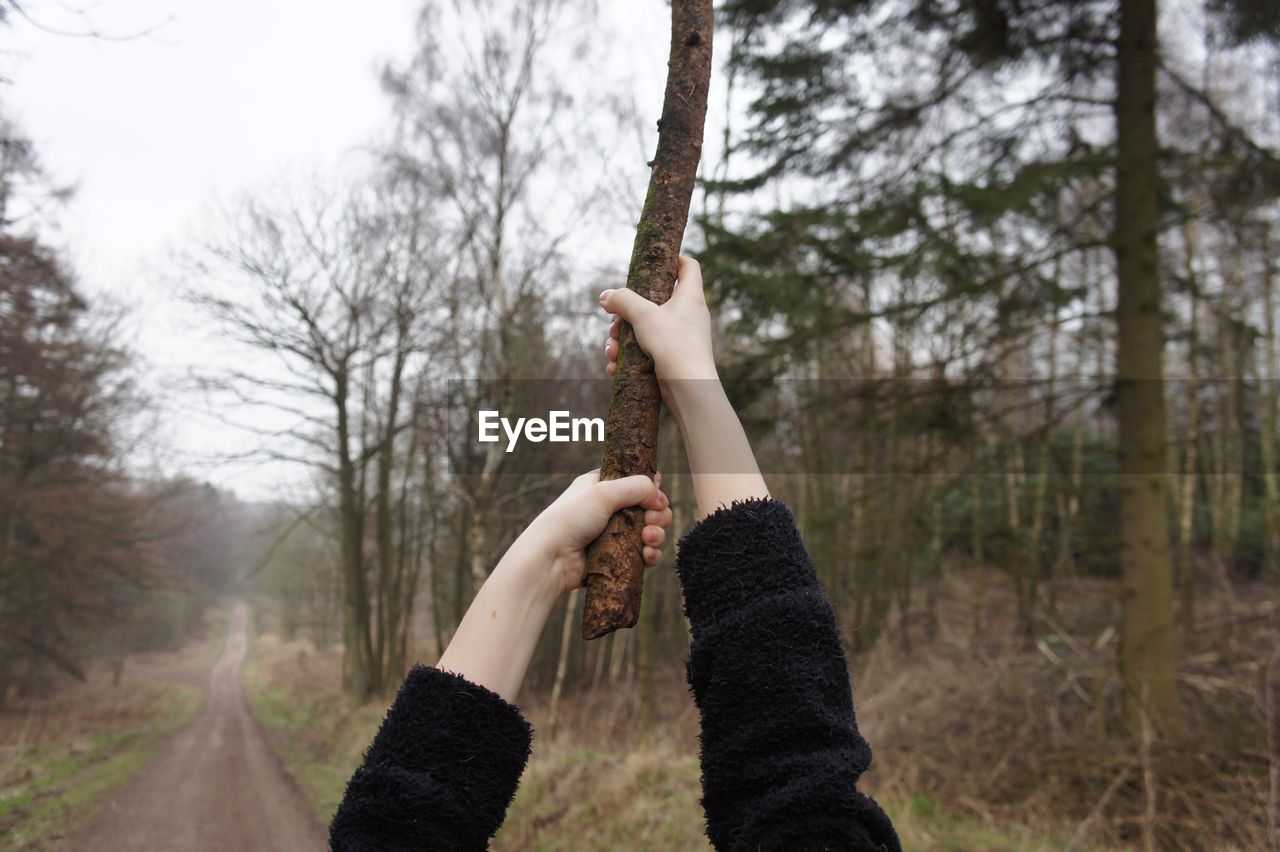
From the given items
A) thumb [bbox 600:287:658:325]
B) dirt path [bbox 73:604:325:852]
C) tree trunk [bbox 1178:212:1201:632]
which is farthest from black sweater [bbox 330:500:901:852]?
dirt path [bbox 73:604:325:852]

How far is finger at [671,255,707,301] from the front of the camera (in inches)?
55.1

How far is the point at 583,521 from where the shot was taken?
4.03 feet

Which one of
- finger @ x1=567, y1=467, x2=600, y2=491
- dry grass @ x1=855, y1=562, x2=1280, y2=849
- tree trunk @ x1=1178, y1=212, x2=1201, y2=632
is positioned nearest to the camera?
finger @ x1=567, y1=467, x2=600, y2=491

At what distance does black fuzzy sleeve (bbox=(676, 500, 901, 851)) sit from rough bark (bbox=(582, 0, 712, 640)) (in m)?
0.10

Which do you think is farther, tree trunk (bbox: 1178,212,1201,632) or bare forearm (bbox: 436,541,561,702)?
tree trunk (bbox: 1178,212,1201,632)

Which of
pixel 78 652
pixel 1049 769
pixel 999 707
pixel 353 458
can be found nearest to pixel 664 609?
pixel 353 458

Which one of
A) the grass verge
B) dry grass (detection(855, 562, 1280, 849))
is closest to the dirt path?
the grass verge

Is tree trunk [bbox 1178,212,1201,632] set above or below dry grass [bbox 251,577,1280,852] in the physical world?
above

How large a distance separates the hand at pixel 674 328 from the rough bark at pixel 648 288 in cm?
4

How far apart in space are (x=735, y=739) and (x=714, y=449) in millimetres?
424

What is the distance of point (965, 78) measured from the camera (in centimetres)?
611

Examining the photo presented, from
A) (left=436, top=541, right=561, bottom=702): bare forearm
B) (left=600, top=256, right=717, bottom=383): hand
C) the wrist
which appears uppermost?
(left=600, top=256, right=717, bottom=383): hand

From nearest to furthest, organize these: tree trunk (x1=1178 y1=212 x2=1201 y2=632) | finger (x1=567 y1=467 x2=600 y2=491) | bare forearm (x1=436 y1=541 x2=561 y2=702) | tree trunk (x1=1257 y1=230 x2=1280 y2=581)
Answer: bare forearm (x1=436 y1=541 x2=561 y2=702) → finger (x1=567 y1=467 x2=600 y2=491) → tree trunk (x1=1178 y1=212 x2=1201 y2=632) → tree trunk (x1=1257 y1=230 x2=1280 y2=581)

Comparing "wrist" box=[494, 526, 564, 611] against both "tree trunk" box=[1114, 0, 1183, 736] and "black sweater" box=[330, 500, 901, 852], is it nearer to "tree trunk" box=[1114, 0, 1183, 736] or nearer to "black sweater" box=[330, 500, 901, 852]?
"black sweater" box=[330, 500, 901, 852]
